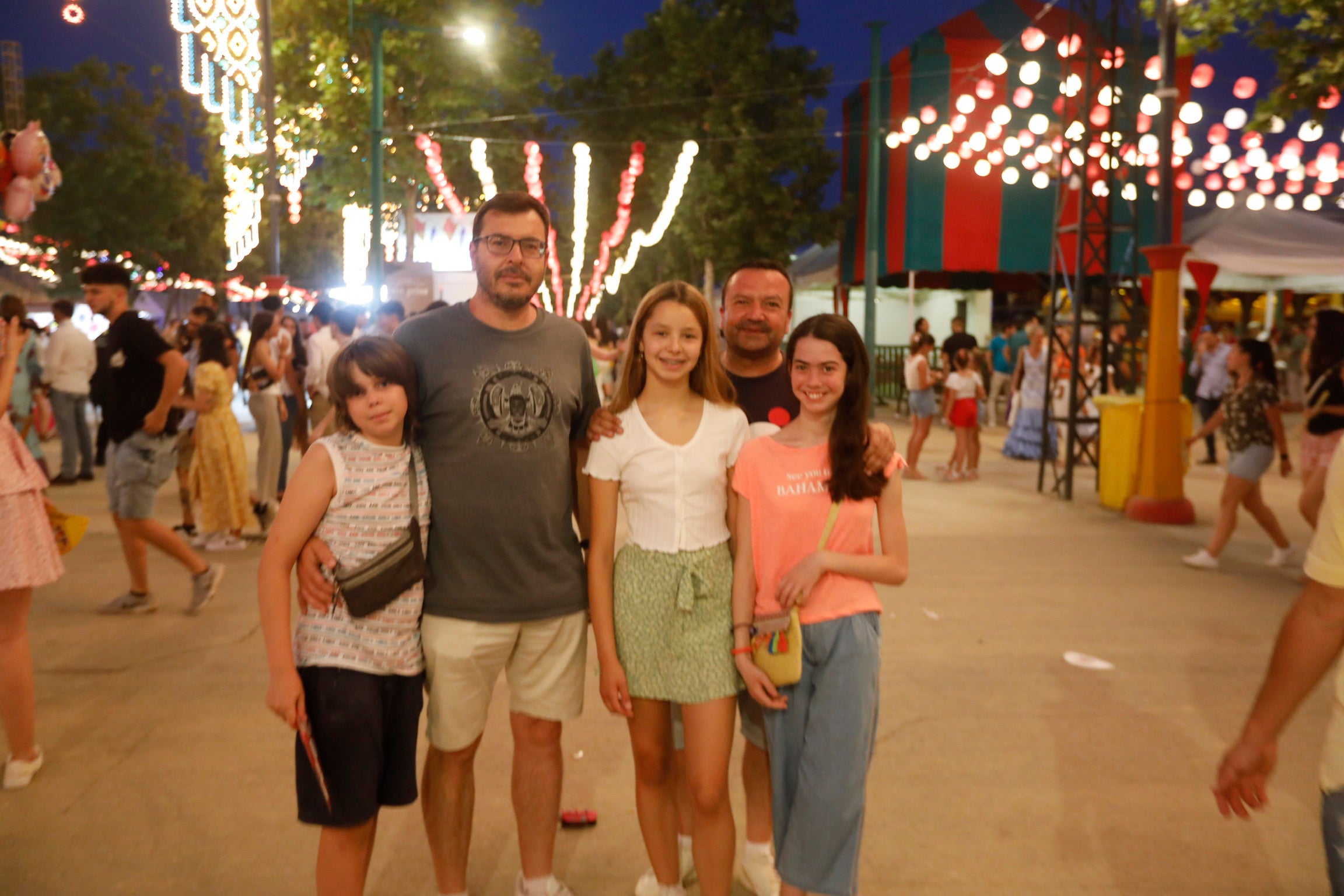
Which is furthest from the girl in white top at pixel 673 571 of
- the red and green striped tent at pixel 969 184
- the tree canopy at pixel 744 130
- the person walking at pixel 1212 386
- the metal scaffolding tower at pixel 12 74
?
the metal scaffolding tower at pixel 12 74

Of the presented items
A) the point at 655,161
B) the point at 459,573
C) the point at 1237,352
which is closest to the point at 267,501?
the point at 459,573

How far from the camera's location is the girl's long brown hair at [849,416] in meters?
2.79

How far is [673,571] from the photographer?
9.70 ft

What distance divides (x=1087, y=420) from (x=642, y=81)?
28190 mm

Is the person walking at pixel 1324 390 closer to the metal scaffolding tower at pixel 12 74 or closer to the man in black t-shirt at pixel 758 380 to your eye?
the man in black t-shirt at pixel 758 380

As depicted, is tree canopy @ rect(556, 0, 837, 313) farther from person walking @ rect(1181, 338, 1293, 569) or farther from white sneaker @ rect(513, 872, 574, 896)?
white sneaker @ rect(513, 872, 574, 896)

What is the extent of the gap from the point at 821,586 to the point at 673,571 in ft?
1.32

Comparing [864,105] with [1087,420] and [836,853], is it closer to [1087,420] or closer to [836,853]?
[1087,420]

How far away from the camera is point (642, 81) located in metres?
36.8

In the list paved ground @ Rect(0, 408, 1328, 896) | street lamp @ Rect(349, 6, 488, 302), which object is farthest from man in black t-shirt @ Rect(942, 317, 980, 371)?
street lamp @ Rect(349, 6, 488, 302)

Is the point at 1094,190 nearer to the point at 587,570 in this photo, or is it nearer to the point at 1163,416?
the point at 1163,416

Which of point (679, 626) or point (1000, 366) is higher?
point (1000, 366)

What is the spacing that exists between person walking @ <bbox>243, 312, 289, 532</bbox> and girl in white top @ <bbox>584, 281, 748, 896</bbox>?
276 inches

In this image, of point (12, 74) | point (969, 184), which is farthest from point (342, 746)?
point (12, 74)
